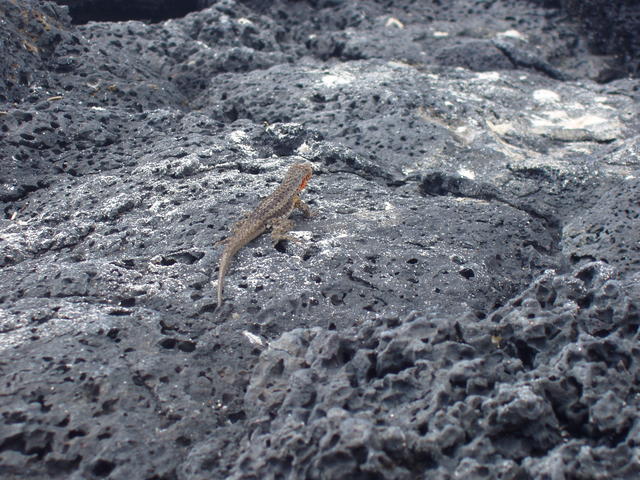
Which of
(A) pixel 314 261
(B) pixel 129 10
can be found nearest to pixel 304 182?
(A) pixel 314 261

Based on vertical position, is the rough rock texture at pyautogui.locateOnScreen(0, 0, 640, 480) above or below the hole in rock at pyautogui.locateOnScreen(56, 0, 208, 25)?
below

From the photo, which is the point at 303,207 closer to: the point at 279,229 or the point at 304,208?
the point at 304,208

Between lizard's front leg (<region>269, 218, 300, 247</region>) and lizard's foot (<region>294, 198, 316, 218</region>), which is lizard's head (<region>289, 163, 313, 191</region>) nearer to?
lizard's foot (<region>294, 198, 316, 218</region>)

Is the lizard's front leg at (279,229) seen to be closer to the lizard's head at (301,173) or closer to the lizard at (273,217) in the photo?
the lizard at (273,217)

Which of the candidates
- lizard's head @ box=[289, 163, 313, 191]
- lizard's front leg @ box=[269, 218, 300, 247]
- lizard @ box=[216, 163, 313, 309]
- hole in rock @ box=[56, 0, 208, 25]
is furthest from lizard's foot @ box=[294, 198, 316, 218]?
hole in rock @ box=[56, 0, 208, 25]

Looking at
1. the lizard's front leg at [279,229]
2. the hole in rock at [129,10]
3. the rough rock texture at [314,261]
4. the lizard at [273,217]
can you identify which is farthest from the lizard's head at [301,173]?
the hole in rock at [129,10]

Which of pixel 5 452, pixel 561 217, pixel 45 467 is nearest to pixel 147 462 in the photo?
pixel 45 467

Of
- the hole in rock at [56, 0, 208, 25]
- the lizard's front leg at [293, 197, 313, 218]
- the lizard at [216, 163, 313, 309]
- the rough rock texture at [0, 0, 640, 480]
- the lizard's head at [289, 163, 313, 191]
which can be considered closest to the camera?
the rough rock texture at [0, 0, 640, 480]
